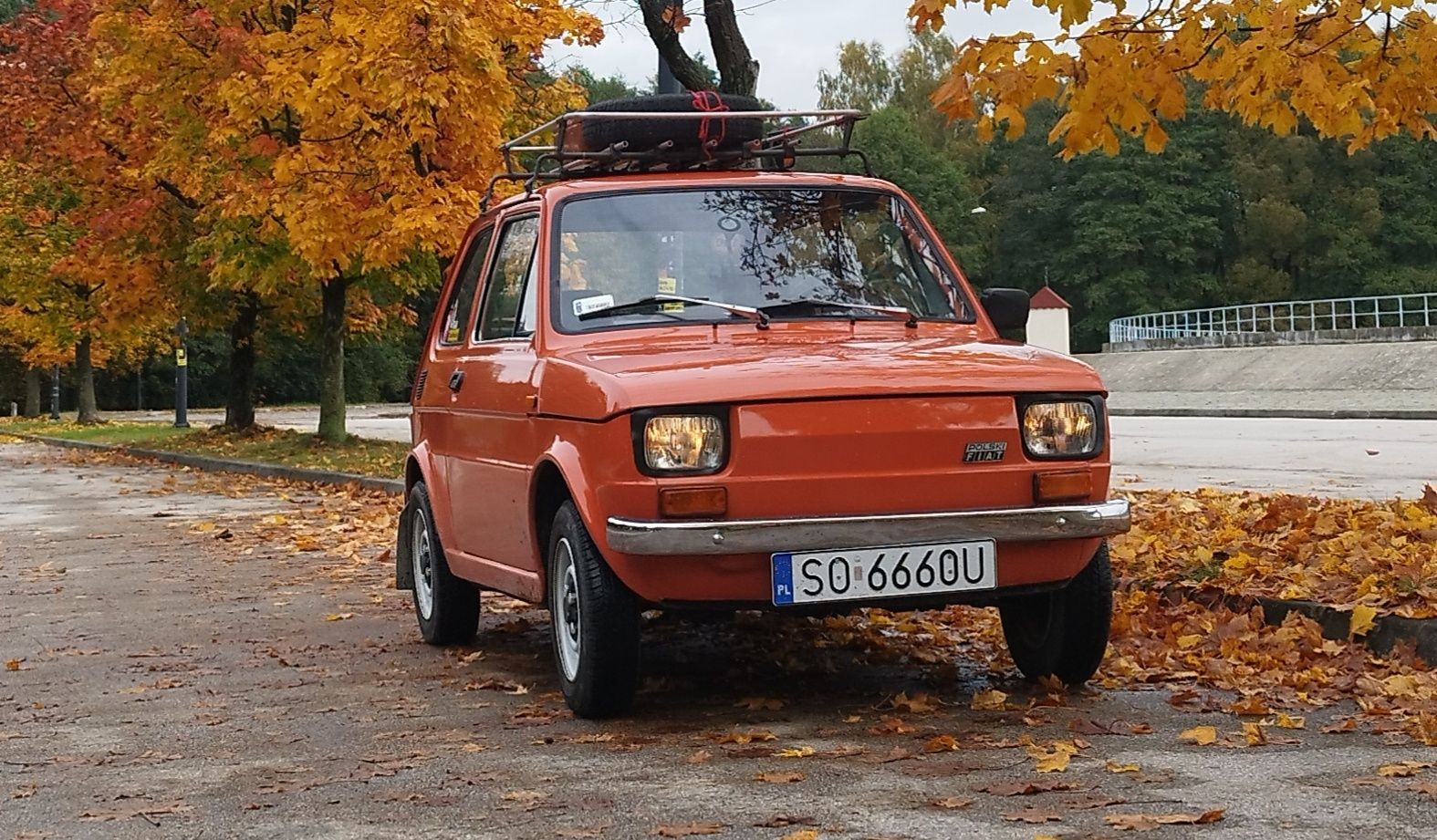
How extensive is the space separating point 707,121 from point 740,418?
2.56m

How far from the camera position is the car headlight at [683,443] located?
18.8ft

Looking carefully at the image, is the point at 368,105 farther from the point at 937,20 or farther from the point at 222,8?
the point at 937,20

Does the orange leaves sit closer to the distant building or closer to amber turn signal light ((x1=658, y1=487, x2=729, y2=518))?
amber turn signal light ((x1=658, y1=487, x2=729, y2=518))

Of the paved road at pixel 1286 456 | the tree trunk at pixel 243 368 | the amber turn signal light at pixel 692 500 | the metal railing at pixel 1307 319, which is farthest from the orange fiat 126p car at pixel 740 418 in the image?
the metal railing at pixel 1307 319

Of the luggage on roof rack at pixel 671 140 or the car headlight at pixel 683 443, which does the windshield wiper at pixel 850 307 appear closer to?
the luggage on roof rack at pixel 671 140

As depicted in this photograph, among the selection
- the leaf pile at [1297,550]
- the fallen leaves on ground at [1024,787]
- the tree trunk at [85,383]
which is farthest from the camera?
the tree trunk at [85,383]

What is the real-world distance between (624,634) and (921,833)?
1.77 meters

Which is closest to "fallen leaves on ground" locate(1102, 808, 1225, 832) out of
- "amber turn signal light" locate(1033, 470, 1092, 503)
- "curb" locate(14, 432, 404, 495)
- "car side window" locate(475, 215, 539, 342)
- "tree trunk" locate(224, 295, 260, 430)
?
"amber turn signal light" locate(1033, 470, 1092, 503)

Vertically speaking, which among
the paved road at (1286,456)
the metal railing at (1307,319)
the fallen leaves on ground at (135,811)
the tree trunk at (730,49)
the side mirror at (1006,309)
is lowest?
the fallen leaves on ground at (135,811)

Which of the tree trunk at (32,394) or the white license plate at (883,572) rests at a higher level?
the tree trunk at (32,394)

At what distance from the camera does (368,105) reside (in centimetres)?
2070

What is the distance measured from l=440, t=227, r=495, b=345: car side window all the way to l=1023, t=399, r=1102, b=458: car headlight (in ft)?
9.22

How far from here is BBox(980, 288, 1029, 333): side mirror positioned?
7039 millimetres

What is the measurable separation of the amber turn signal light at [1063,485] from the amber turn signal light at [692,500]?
1007 millimetres
